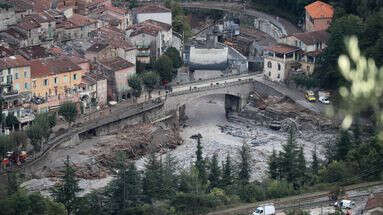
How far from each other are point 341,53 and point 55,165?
15305mm

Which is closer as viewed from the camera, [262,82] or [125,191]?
[125,191]

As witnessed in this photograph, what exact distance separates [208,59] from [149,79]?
5833 mm

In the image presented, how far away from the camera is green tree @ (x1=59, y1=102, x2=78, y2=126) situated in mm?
48219

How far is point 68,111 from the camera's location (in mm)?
48188

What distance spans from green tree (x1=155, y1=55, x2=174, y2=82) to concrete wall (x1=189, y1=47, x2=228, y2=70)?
2.94 m

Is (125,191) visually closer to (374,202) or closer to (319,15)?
(374,202)

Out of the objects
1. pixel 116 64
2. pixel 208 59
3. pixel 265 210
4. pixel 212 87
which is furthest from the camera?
pixel 208 59

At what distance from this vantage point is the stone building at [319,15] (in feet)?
198

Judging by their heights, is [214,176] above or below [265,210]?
below

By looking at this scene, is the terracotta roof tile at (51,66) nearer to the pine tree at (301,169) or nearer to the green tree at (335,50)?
the green tree at (335,50)

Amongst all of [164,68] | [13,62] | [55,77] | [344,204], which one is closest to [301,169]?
[344,204]

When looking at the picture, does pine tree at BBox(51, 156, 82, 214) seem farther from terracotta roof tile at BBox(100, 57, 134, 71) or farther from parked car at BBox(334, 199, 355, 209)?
terracotta roof tile at BBox(100, 57, 134, 71)

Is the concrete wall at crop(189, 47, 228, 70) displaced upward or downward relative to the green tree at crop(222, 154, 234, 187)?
downward

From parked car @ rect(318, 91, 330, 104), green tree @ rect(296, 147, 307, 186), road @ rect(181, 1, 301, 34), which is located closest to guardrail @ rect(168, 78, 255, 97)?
parked car @ rect(318, 91, 330, 104)
